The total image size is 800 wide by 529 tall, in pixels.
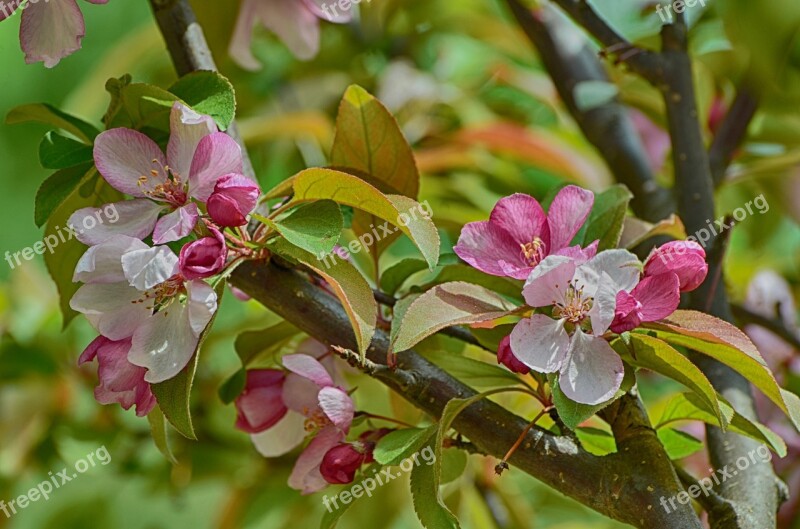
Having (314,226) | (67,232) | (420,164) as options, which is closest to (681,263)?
(314,226)

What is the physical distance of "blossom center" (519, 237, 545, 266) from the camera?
0.32m

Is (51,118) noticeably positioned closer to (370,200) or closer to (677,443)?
(370,200)

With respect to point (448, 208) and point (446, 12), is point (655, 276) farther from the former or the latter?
point (446, 12)

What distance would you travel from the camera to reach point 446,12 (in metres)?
0.89

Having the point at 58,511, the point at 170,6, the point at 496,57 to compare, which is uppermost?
the point at 170,6

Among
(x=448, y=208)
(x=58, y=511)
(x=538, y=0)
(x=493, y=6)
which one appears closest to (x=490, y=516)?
(x=448, y=208)

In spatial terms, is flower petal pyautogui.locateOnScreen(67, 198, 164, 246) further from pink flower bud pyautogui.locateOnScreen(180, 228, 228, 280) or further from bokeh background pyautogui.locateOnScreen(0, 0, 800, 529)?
bokeh background pyautogui.locateOnScreen(0, 0, 800, 529)

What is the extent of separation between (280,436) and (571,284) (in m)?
0.16

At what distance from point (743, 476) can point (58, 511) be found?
28.5 inches

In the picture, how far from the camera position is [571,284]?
31 centimetres

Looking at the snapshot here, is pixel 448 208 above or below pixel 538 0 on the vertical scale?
below

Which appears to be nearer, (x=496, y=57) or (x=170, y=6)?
(x=170, y=6)

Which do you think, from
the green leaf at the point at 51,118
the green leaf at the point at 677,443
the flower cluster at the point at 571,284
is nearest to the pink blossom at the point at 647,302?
the flower cluster at the point at 571,284

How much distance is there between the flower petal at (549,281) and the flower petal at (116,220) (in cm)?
13
